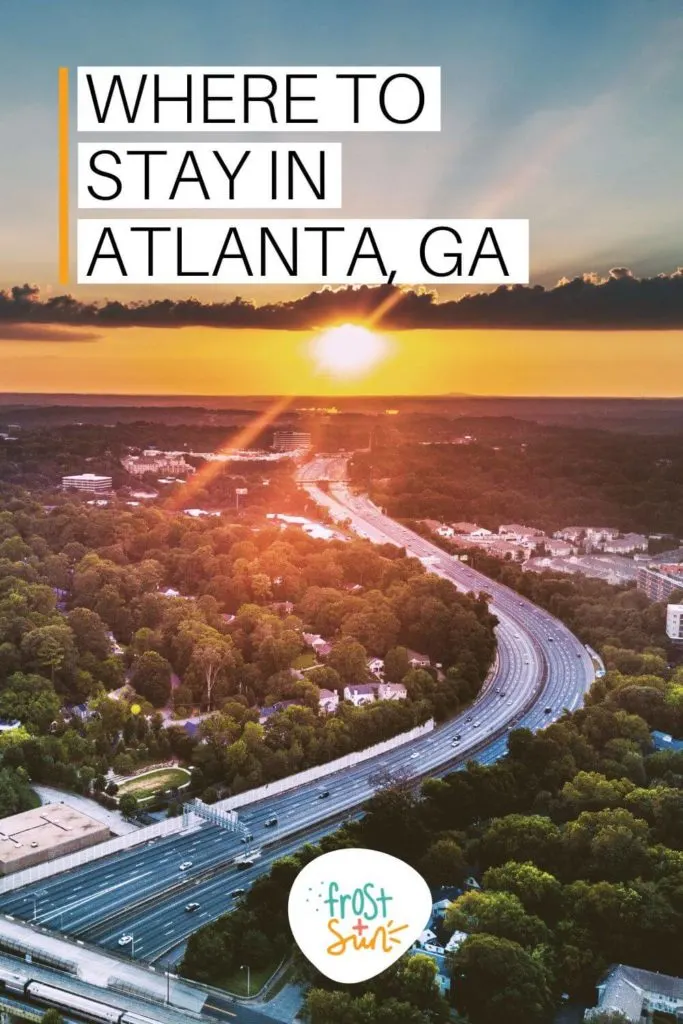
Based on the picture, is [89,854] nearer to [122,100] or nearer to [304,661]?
[304,661]

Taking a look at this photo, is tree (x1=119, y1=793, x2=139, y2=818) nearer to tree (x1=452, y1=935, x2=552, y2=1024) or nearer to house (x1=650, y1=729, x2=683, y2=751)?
tree (x1=452, y1=935, x2=552, y2=1024)

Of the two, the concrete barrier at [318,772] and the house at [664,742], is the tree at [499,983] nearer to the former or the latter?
the concrete barrier at [318,772]

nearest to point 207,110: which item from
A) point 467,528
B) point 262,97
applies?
point 262,97

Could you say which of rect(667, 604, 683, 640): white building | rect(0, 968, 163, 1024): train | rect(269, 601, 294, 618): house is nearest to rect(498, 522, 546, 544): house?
rect(667, 604, 683, 640): white building

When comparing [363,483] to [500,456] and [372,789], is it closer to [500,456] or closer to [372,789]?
[500,456]

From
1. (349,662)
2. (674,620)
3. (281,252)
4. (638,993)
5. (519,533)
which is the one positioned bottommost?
(638,993)

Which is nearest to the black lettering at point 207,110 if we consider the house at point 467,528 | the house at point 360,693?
the house at point 360,693
